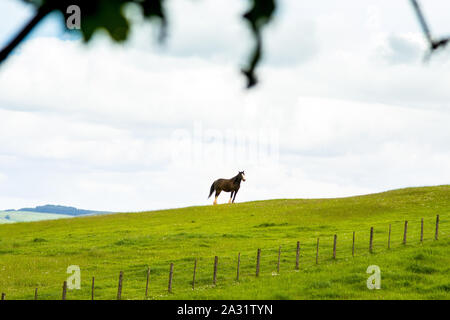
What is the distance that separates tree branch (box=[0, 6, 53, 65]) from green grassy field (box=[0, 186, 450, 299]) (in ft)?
80.5

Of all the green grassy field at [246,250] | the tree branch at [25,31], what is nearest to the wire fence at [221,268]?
the green grassy field at [246,250]

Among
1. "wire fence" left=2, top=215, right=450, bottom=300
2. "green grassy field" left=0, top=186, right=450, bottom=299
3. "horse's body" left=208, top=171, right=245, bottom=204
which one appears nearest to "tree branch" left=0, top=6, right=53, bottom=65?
"green grassy field" left=0, top=186, right=450, bottom=299

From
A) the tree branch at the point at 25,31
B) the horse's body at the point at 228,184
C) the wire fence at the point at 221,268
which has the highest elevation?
the horse's body at the point at 228,184

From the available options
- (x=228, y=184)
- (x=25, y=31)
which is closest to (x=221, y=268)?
(x=25, y=31)

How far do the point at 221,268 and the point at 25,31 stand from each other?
3505cm

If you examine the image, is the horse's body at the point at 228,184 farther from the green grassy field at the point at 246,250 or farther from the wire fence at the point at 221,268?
the wire fence at the point at 221,268

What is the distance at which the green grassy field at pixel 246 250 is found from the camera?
2820 centimetres

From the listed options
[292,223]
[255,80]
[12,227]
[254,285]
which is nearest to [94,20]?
[255,80]

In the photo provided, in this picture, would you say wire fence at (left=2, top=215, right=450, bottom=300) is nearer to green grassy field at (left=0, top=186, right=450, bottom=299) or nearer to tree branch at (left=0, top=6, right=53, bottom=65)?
green grassy field at (left=0, top=186, right=450, bottom=299)

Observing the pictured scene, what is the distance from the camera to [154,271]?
36.8 meters

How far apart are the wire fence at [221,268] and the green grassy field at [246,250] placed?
0.09 metres
